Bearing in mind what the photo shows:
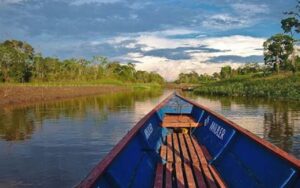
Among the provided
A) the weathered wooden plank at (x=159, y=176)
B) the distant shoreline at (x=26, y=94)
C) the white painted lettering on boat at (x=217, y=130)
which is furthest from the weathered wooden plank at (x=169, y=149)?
the distant shoreline at (x=26, y=94)

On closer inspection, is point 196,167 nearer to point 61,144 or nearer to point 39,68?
point 61,144

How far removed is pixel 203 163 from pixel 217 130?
1.68 meters

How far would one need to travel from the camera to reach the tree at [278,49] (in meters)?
95.4

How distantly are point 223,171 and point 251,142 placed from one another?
143 cm

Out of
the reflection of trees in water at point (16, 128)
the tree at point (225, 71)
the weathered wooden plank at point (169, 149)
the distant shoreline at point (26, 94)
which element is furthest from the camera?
the tree at point (225, 71)

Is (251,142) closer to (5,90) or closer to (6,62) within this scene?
(5,90)

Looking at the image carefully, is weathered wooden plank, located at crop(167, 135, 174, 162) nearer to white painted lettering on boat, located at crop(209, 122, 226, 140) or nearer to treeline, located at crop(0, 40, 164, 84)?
white painted lettering on boat, located at crop(209, 122, 226, 140)

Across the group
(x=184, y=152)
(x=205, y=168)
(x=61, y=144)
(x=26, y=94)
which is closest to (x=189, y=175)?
(x=205, y=168)

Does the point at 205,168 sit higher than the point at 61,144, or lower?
higher

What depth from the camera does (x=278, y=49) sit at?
97.5 metres

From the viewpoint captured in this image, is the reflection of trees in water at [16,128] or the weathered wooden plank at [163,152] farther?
the reflection of trees in water at [16,128]

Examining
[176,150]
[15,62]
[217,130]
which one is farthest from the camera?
[15,62]

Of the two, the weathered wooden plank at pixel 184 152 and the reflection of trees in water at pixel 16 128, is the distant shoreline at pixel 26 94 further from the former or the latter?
the weathered wooden plank at pixel 184 152

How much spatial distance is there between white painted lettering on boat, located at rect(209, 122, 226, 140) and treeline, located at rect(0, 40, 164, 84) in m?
75.8
